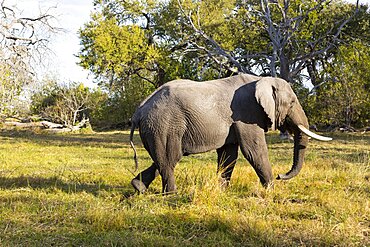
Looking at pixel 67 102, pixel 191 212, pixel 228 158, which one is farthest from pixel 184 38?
pixel 191 212

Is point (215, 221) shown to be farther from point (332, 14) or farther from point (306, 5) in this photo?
point (332, 14)

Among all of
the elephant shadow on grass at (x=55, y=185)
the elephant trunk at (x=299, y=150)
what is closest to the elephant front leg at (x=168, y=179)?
the elephant shadow on grass at (x=55, y=185)

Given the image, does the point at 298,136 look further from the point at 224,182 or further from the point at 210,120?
the point at 210,120

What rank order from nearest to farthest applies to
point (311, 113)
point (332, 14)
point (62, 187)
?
point (62, 187), point (311, 113), point (332, 14)

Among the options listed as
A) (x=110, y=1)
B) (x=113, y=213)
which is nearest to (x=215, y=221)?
(x=113, y=213)

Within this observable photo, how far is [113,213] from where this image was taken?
4660mm

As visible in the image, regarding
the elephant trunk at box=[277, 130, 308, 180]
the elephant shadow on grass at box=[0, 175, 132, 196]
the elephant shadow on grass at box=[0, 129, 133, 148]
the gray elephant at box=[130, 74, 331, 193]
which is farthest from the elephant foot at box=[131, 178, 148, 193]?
the elephant shadow on grass at box=[0, 129, 133, 148]

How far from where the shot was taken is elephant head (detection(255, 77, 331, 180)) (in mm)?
6105

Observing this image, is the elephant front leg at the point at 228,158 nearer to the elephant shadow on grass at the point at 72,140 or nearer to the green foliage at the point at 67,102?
the elephant shadow on grass at the point at 72,140

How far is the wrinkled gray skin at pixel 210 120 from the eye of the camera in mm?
5828

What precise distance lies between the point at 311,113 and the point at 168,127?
682 inches

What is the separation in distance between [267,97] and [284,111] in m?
0.50

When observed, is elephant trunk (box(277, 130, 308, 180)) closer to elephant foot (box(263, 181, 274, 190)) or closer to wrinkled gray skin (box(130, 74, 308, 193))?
wrinkled gray skin (box(130, 74, 308, 193))

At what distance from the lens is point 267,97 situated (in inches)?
240
